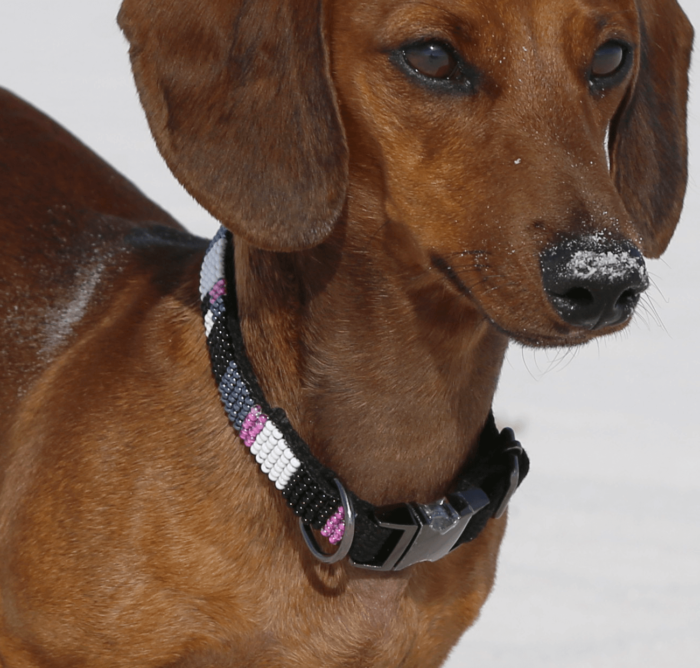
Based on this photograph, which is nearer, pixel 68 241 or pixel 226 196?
pixel 226 196

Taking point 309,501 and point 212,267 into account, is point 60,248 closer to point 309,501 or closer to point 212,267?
point 212,267

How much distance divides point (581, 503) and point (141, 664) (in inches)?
76.6

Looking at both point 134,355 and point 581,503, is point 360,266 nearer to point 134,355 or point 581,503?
point 134,355

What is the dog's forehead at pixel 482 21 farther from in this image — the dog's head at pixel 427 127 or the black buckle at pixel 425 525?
the black buckle at pixel 425 525

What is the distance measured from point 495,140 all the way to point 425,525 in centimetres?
66

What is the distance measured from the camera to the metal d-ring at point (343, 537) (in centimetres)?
200

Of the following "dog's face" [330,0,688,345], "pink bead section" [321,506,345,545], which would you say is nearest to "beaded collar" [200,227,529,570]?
"pink bead section" [321,506,345,545]

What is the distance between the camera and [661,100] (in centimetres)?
234

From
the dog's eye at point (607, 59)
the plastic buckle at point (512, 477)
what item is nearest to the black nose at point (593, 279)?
the dog's eye at point (607, 59)

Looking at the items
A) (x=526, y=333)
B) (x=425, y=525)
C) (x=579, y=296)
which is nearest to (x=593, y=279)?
(x=579, y=296)

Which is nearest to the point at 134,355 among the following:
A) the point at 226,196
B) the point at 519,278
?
the point at 226,196

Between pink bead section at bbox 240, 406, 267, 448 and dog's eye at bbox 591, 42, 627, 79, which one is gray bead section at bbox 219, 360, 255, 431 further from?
dog's eye at bbox 591, 42, 627, 79

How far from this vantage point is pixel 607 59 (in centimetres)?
198

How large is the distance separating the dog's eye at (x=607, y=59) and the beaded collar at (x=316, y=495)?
0.73m
